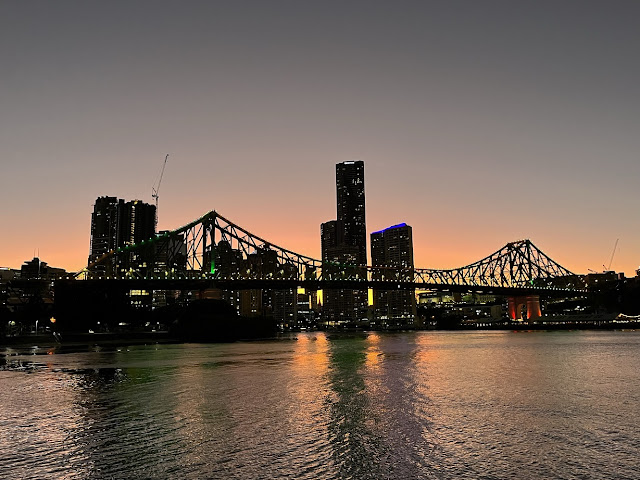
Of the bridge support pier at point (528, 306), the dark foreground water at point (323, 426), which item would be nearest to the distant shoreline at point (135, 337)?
the bridge support pier at point (528, 306)

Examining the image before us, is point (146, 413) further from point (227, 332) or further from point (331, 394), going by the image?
point (227, 332)

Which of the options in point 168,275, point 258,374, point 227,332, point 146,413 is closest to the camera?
point 146,413

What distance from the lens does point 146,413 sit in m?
18.7

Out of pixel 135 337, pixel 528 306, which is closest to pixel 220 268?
Answer: pixel 135 337

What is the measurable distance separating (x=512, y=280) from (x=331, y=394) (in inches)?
5457

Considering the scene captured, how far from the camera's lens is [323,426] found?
53.7 ft

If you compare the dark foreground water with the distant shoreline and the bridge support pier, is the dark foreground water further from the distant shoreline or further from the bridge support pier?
the bridge support pier

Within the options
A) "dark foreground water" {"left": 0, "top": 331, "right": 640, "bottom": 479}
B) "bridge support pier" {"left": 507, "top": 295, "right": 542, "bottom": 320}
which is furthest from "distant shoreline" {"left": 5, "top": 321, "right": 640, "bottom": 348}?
"dark foreground water" {"left": 0, "top": 331, "right": 640, "bottom": 479}

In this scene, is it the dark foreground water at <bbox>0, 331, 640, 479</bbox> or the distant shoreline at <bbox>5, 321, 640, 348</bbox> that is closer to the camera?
the dark foreground water at <bbox>0, 331, 640, 479</bbox>

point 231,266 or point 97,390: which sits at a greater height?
point 231,266

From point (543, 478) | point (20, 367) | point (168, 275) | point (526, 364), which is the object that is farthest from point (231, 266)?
point (543, 478)

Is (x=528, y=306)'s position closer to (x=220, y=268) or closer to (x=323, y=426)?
(x=220, y=268)

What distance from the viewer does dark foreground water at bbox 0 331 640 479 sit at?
11.8 m

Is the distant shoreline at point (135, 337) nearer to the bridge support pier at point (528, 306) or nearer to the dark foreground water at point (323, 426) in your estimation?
the bridge support pier at point (528, 306)
